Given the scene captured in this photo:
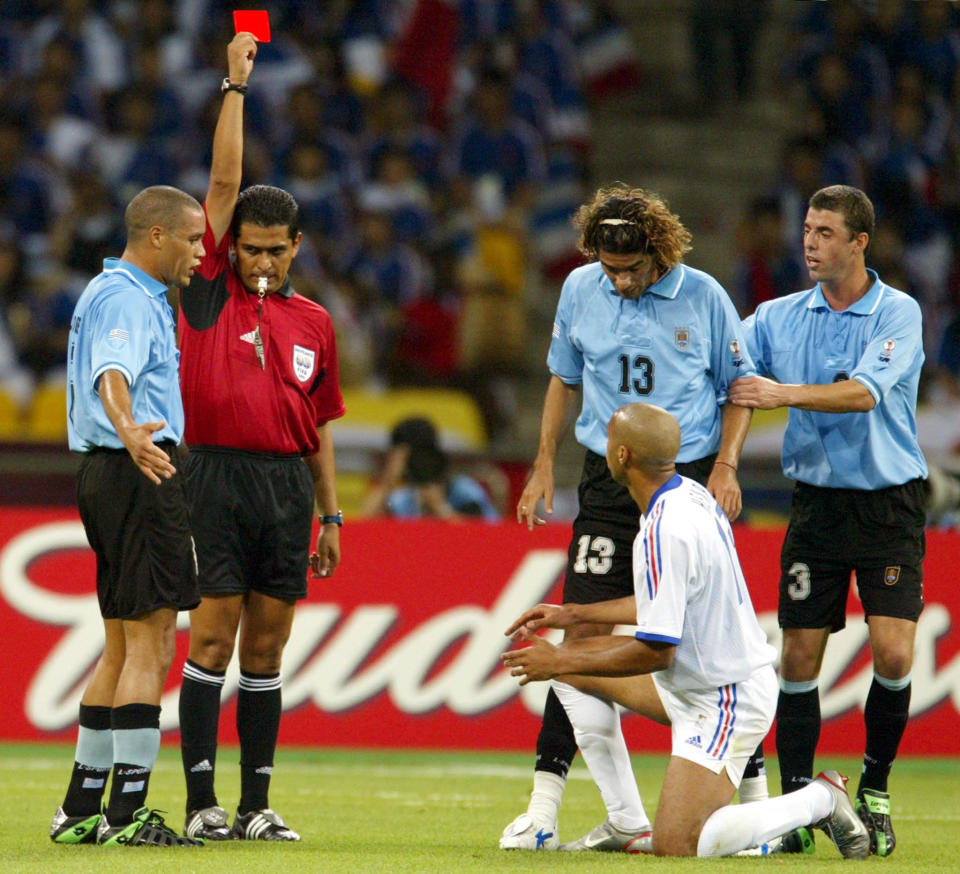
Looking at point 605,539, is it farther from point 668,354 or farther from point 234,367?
point 234,367

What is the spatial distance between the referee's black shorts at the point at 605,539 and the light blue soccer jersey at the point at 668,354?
0.31 ft

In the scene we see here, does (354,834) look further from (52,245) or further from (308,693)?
(52,245)

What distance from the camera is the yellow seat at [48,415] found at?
12.3m

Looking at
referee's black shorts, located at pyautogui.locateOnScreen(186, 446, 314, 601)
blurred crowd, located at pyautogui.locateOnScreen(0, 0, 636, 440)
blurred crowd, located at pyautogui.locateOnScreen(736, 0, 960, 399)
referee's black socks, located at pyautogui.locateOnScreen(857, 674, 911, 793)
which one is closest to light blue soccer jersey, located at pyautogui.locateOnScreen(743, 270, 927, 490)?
referee's black socks, located at pyautogui.locateOnScreen(857, 674, 911, 793)

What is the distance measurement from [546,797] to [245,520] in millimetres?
1482

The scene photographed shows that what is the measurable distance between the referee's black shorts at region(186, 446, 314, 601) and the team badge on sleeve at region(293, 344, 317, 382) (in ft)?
1.06

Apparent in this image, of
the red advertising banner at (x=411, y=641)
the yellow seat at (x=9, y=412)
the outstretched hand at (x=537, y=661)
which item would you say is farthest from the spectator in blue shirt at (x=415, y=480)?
the outstretched hand at (x=537, y=661)

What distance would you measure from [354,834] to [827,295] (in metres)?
2.81

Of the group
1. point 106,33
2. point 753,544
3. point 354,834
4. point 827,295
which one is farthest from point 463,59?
point 354,834

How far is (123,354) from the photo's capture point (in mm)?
5477

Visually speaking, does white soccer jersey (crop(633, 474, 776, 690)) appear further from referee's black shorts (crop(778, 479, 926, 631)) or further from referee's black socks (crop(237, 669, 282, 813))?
referee's black socks (crop(237, 669, 282, 813))

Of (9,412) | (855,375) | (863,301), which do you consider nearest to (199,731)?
(855,375)

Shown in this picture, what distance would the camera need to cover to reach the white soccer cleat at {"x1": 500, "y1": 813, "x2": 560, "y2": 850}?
19.2 ft

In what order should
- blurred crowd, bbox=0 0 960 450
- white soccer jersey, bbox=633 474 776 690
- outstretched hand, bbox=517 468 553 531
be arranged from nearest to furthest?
1. white soccer jersey, bbox=633 474 776 690
2. outstretched hand, bbox=517 468 553 531
3. blurred crowd, bbox=0 0 960 450
